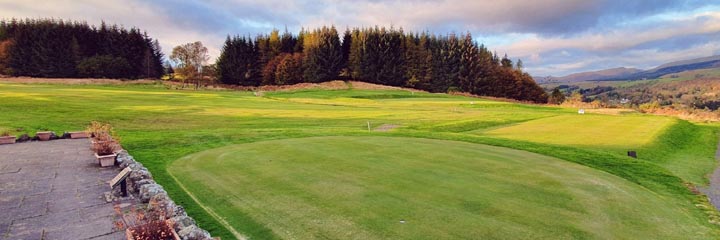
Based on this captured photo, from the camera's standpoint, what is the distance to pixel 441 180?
755cm

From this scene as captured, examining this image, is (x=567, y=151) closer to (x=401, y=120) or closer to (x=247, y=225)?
(x=247, y=225)

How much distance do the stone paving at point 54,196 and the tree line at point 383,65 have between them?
209 feet

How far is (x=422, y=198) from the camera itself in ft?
20.9

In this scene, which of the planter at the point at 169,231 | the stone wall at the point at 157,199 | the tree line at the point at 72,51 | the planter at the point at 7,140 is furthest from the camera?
the tree line at the point at 72,51

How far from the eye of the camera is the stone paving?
210 inches

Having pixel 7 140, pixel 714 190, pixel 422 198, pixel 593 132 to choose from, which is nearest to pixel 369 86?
pixel 593 132

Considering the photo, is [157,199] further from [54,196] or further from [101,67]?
[101,67]

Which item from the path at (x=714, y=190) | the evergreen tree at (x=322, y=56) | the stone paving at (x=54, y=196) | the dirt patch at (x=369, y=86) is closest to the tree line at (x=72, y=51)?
the evergreen tree at (x=322, y=56)

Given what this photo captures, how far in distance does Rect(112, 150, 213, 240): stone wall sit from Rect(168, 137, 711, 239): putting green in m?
0.58

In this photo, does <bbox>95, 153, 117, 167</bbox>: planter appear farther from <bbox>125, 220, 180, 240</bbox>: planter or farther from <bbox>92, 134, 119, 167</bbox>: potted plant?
<bbox>125, 220, 180, 240</bbox>: planter

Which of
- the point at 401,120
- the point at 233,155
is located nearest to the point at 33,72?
the point at 401,120

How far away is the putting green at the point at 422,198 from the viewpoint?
16.9 ft

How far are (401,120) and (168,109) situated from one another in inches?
647

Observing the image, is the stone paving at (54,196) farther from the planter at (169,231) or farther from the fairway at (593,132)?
the fairway at (593,132)
